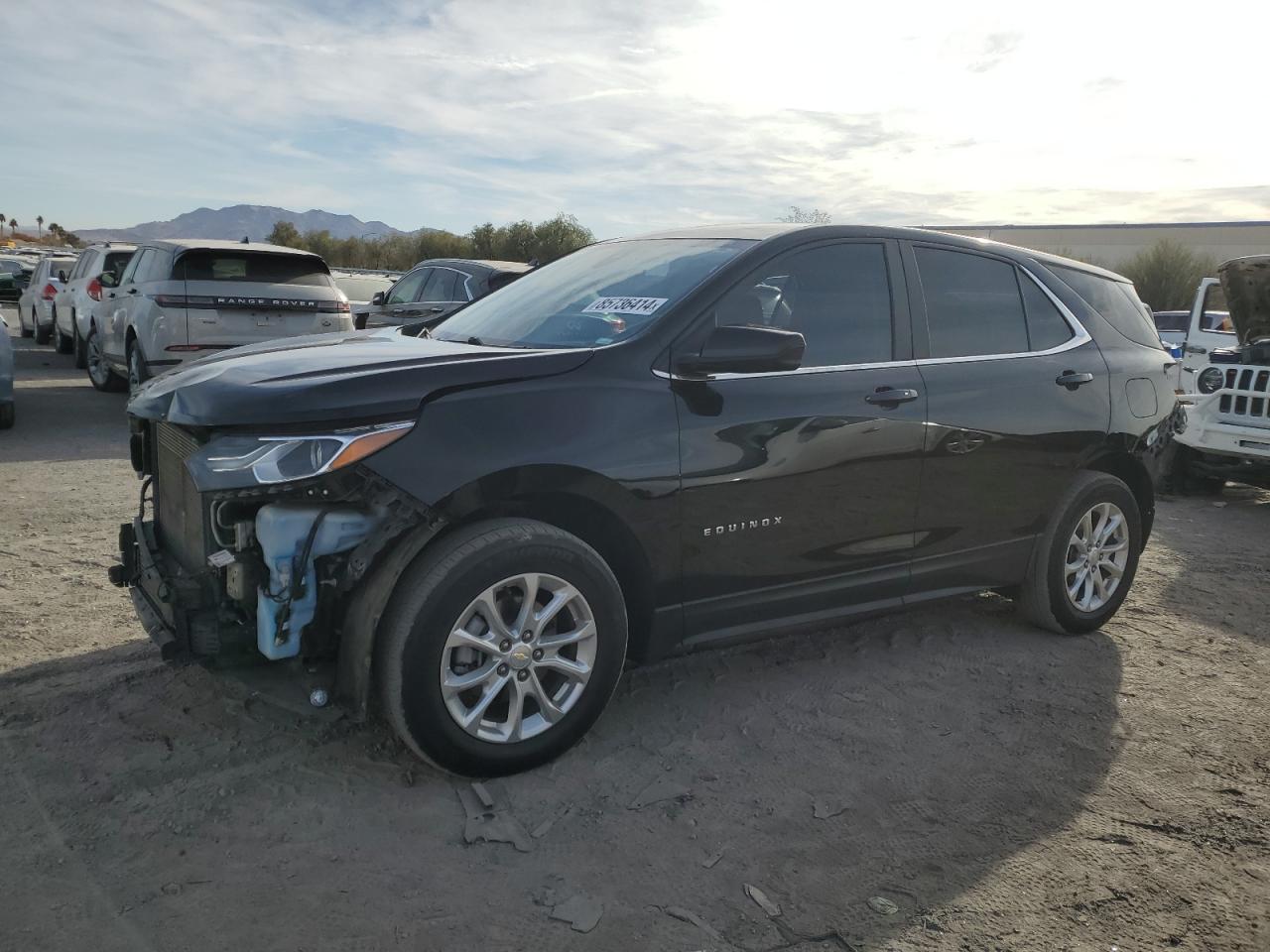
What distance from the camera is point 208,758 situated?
334 cm

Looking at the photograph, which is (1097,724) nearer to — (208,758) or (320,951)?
(320,951)

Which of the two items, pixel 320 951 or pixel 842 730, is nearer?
pixel 320 951

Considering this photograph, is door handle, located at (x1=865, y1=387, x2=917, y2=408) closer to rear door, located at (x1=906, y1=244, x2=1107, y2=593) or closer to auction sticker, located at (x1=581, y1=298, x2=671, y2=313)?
rear door, located at (x1=906, y1=244, x2=1107, y2=593)

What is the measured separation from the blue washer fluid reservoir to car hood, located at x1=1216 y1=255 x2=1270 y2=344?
8122 millimetres

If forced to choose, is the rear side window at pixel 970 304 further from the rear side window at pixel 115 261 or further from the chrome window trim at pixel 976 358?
the rear side window at pixel 115 261

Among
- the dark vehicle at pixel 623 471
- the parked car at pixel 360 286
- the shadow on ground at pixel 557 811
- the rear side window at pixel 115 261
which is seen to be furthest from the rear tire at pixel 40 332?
the dark vehicle at pixel 623 471

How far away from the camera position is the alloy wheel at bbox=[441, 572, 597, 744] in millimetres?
3154

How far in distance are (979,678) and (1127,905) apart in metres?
1.62

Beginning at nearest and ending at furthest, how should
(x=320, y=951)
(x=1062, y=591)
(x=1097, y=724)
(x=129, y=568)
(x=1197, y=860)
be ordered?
(x=320, y=951) → (x=1197, y=860) → (x=129, y=568) → (x=1097, y=724) → (x=1062, y=591)

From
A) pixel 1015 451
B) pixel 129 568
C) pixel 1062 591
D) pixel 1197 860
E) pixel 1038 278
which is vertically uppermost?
pixel 1038 278

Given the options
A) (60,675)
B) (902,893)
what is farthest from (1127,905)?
(60,675)

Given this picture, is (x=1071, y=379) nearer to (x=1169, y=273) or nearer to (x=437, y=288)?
(x=437, y=288)

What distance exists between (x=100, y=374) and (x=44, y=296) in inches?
318

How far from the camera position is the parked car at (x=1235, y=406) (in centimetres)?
802
